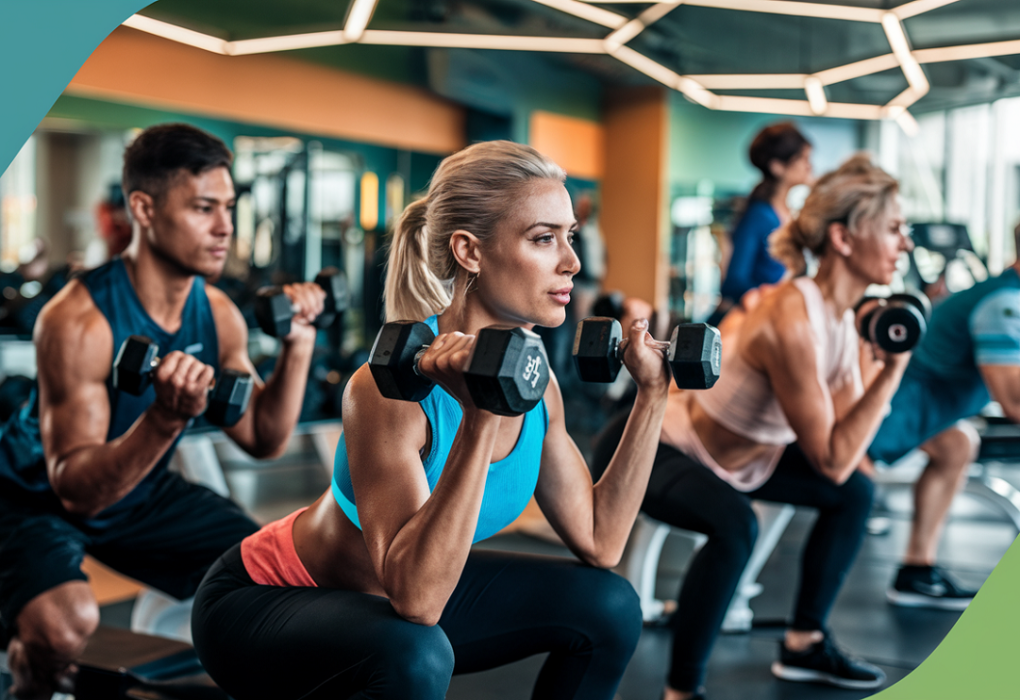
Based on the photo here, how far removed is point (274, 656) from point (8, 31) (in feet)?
2.61

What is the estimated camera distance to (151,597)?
2.03 meters

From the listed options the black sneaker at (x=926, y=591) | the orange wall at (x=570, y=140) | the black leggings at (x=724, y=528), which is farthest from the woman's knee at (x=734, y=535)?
the orange wall at (x=570, y=140)

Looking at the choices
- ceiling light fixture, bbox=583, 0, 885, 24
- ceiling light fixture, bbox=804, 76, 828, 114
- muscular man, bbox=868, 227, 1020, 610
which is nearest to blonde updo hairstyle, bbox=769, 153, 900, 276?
muscular man, bbox=868, 227, 1020, 610

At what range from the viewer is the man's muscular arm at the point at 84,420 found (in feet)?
4.91

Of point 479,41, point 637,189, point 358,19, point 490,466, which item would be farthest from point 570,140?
point 490,466

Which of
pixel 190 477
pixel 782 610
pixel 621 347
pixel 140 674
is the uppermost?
pixel 621 347

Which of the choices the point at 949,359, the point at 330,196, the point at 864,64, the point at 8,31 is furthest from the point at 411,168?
the point at 8,31

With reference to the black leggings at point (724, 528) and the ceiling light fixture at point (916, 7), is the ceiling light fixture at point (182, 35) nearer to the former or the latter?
the ceiling light fixture at point (916, 7)

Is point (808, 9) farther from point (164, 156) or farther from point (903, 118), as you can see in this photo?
point (903, 118)

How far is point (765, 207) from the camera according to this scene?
2953 mm

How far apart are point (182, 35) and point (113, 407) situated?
3692mm

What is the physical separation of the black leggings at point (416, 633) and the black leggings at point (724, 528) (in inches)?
17.1

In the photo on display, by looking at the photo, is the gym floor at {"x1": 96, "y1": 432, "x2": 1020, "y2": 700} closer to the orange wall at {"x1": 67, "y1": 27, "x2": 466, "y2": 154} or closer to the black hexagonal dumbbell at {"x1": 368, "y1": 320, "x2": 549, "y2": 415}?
the black hexagonal dumbbell at {"x1": 368, "y1": 320, "x2": 549, "y2": 415}

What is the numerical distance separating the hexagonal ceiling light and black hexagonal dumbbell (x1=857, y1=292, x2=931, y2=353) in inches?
77.2
